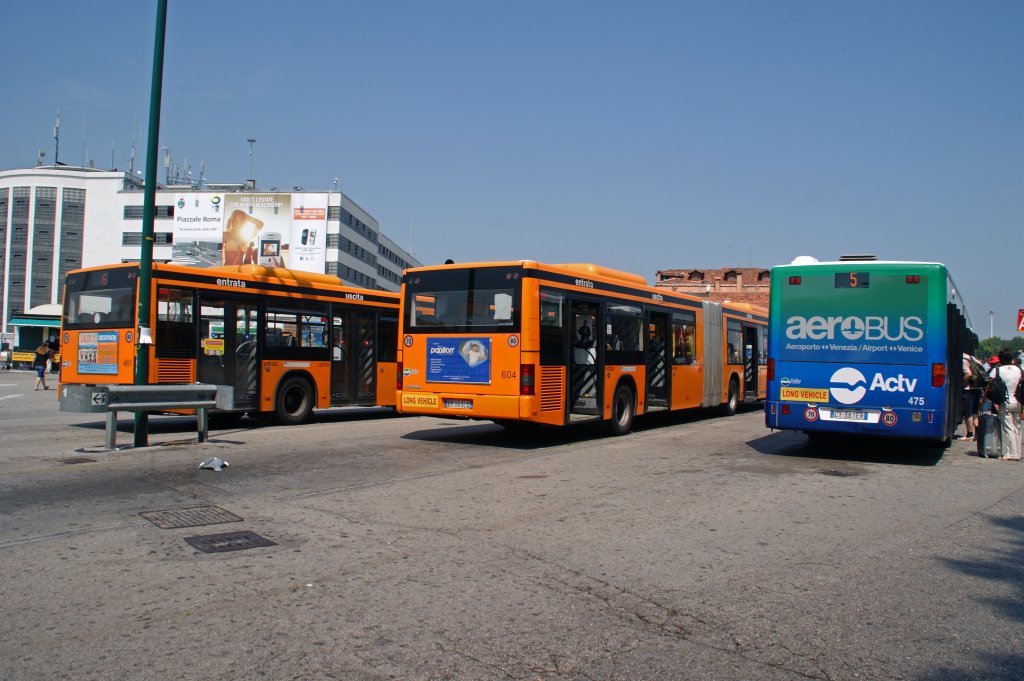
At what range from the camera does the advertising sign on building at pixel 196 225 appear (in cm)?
7238

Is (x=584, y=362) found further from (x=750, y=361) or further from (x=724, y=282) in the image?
(x=724, y=282)

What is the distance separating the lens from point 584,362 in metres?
13.6

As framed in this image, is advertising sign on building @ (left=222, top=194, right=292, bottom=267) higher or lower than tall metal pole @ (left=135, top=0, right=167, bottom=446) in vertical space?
higher

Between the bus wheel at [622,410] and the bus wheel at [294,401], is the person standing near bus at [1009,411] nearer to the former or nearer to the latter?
the bus wheel at [622,410]

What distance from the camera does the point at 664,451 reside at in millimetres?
12297

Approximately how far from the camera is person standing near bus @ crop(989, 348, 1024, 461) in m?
12.1

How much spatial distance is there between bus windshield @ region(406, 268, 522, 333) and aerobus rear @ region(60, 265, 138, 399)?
4.86 m

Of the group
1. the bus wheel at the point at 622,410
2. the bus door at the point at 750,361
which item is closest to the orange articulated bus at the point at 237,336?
the bus wheel at the point at 622,410

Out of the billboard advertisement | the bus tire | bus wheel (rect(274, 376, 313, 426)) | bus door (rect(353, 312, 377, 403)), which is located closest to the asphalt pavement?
bus wheel (rect(274, 376, 313, 426))

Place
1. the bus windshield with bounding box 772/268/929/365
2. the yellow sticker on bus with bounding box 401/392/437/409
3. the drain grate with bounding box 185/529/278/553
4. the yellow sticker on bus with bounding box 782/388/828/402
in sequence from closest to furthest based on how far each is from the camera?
the drain grate with bounding box 185/529/278/553 → the bus windshield with bounding box 772/268/929/365 → the yellow sticker on bus with bounding box 782/388/828/402 → the yellow sticker on bus with bounding box 401/392/437/409

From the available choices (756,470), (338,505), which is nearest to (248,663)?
(338,505)

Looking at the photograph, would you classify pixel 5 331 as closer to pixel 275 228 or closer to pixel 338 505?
pixel 275 228

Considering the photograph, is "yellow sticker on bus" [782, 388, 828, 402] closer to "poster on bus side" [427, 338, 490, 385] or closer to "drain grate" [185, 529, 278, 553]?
"poster on bus side" [427, 338, 490, 385]

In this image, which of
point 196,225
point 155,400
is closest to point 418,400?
point 155,400
